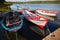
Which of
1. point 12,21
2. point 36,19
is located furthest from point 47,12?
point 12,21

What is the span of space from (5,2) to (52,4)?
434 mm

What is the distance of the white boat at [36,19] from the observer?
2516mm

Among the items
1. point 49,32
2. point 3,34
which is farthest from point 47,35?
point 3,34

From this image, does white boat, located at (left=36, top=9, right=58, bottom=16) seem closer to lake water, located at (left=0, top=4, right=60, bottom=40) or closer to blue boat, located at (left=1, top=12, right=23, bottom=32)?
lake water, located at (left=0, top=4, right=60, bottom=40)

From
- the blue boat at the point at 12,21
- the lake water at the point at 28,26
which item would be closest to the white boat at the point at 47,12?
the lake water at the point at 28,26

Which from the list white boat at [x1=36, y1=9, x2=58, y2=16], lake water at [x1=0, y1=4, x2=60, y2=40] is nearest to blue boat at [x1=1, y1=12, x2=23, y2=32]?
lake water at [x1=0, y1=4, x2=60, y2=40]

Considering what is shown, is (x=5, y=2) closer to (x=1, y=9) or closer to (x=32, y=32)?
(x=1, y=9)

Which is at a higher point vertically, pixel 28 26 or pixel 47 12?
pixel 47 12

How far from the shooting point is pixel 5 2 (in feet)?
8.22

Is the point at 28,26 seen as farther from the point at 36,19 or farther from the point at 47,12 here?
the point at 47,12

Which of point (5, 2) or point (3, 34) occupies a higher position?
point (5, 2)

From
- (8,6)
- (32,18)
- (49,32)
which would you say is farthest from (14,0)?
(49,32)

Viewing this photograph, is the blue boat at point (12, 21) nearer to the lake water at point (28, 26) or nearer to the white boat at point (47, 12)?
the lake water at point (28, 26)

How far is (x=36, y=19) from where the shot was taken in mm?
2525
